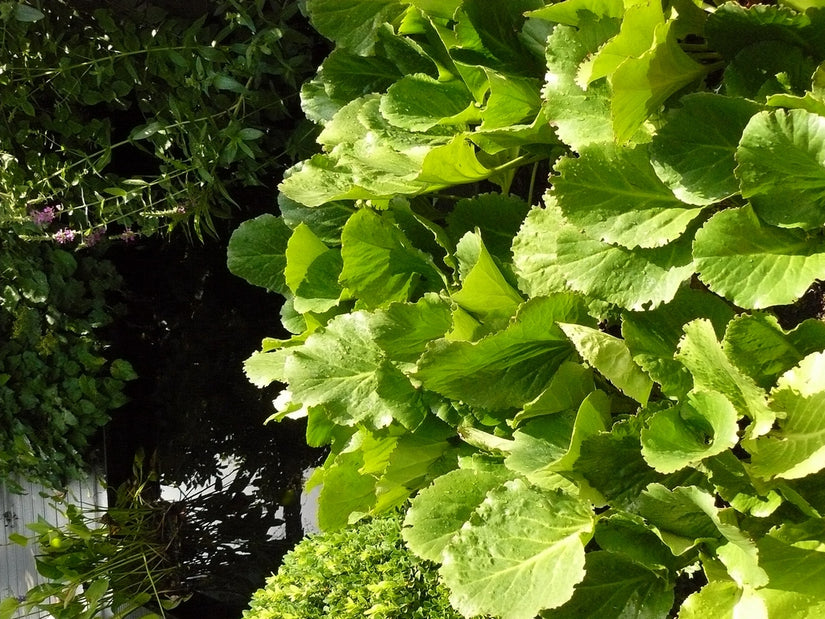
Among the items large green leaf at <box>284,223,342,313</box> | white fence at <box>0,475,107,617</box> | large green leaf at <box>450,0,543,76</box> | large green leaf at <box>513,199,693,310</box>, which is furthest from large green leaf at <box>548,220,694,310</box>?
white fence at <box>0,475,107,617</box>

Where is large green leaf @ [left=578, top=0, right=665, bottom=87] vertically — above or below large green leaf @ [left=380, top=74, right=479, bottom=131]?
above

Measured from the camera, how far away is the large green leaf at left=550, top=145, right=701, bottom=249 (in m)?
0.59

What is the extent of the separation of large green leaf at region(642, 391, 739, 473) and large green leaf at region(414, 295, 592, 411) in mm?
129

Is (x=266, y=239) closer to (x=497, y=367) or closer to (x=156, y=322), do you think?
(x=497, y=367)

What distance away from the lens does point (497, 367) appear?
699 millimetres

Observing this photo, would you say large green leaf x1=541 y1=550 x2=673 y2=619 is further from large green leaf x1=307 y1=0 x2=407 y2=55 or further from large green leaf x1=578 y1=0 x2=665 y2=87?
large green leaf x1=307 y1=0 x2=407 y2=55

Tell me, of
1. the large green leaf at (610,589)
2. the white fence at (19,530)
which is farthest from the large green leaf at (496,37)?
the white fence at (19,530)

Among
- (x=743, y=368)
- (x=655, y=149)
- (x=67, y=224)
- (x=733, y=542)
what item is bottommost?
(x=67, y=224)

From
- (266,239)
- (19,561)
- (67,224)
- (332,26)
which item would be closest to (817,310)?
(332,26)

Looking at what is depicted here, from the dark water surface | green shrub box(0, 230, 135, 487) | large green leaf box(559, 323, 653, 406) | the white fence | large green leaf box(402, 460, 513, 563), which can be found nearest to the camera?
large green leaf box(559, 323, 653, 406)

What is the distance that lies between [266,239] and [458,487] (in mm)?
498

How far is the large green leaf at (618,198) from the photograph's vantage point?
A: 588 millimetres

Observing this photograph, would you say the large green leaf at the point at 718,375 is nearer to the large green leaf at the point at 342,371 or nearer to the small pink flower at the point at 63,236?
the large green leaf at the point at 342,371

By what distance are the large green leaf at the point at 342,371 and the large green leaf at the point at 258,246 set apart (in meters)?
0.23
